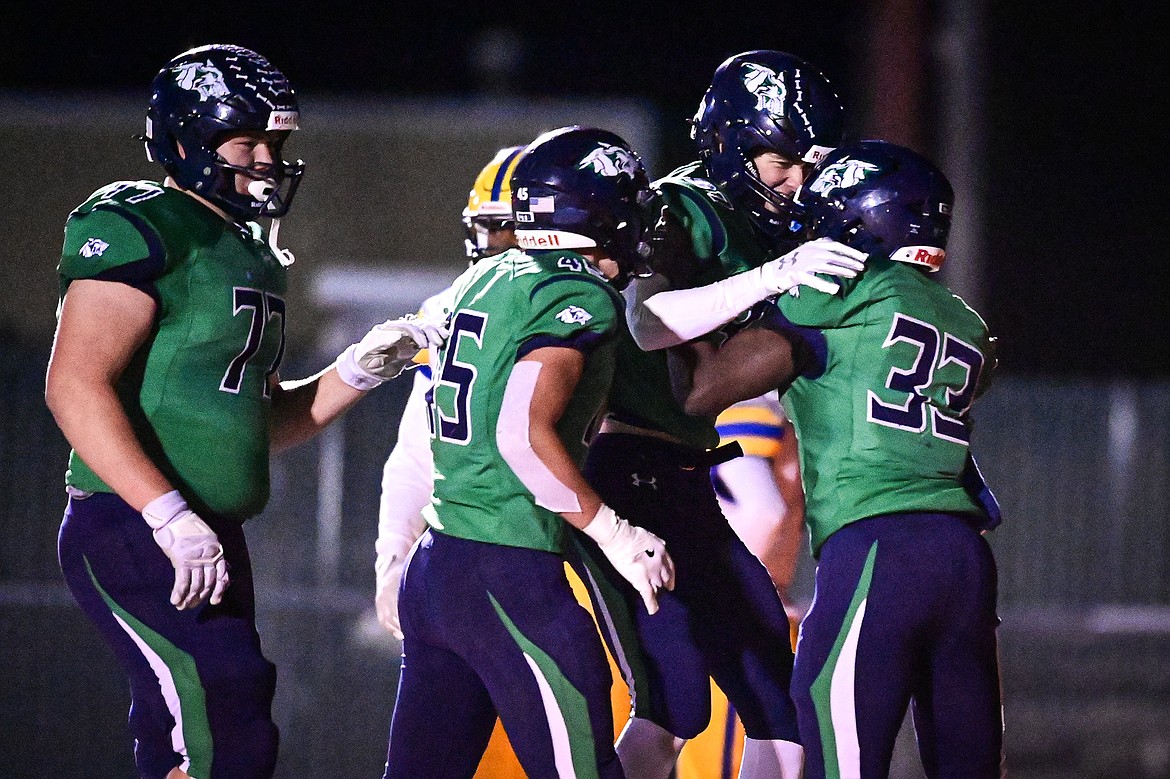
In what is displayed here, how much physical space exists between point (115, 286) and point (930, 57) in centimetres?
1446

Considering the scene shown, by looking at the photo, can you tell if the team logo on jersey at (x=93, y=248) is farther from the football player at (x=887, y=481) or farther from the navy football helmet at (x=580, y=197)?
the football player at (x=887, y=481)

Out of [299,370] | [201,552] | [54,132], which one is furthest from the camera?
[54,132]

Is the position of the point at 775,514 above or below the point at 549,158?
below

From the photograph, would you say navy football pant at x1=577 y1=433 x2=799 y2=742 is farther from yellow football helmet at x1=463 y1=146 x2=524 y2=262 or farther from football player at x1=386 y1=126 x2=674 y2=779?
yellow football helmet at x1=463 y1=146 x2=524 y2=262

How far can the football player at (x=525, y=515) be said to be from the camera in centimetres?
331

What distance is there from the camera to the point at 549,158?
3594mm

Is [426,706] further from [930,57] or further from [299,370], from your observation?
[930,57]

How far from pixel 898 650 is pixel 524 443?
0.91m

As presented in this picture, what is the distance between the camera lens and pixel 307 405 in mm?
4090

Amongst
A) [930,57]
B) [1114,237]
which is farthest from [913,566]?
[1114,237]

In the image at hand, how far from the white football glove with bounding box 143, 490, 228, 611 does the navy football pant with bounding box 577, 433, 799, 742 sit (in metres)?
0.86

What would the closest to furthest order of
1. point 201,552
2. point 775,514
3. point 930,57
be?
point 201,552 < point 775,514 < point 930,57

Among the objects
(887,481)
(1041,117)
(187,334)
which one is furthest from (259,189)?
(1041,117)

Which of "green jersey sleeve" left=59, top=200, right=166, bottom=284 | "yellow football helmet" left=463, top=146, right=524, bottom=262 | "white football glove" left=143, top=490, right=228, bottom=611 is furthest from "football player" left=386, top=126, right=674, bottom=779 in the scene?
"yellow football helmet" left=463, top=146, right=524, bottom=262
